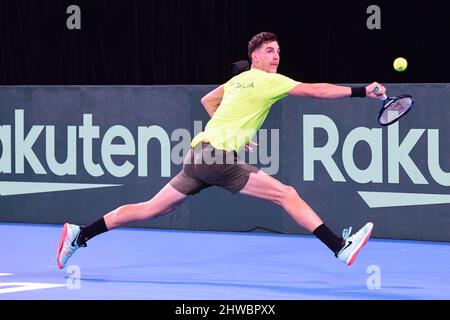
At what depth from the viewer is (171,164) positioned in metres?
13.1

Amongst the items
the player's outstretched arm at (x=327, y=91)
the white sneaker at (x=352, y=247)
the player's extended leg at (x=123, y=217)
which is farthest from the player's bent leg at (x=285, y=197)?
the player's outstretched arm at (x=327, y=91)

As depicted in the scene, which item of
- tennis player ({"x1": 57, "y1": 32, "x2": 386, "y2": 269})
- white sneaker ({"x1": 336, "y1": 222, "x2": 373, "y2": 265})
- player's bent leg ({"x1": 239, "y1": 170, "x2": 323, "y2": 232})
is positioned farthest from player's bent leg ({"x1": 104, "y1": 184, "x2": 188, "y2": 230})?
white sneaker ({"x1": 336, "y1": 222, "x2": 373, "y2": 265})

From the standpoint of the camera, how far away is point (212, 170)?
368 inches

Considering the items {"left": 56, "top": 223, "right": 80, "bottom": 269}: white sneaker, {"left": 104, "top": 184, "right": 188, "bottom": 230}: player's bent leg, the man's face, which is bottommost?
{"left": 56, "top": 223, "right": 80, "bottom": 269}: white sneaker

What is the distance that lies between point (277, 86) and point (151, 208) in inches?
54.4

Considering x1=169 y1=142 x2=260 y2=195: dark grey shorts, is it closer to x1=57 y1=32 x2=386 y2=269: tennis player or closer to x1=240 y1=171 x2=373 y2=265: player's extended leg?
x1=57 y1=32 x2=386 y2=269: tennis player

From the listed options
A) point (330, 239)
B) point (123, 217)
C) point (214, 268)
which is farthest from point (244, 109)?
point (214, 268)

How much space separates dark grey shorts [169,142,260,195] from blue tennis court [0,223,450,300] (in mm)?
740

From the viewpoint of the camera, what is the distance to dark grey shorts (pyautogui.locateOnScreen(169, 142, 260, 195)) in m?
9.34

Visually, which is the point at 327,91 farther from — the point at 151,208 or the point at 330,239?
the point at 151,208

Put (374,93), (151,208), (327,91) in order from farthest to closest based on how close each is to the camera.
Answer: (151,208) → (327,91) → (374,93)

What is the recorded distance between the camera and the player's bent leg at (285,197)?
30.1ft

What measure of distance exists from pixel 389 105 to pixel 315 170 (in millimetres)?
3000
